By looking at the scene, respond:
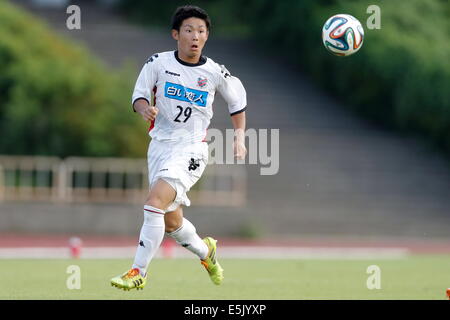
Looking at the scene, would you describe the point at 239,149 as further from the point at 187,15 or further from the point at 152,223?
the point at 187,15

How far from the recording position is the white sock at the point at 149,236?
9.09 meters

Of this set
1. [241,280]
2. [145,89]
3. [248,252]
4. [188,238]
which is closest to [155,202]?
[188,238]

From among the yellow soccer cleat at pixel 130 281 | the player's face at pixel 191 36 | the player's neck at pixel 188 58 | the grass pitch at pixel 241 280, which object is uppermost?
the player's face at pixel 191 36

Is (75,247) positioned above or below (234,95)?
below

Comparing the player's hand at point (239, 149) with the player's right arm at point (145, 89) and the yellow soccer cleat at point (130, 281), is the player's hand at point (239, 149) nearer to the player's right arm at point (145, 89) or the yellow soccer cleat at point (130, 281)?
the player's right arm at point (145, 89)

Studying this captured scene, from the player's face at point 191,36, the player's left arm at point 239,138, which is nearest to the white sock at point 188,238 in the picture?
the player's left arm at point 239,138

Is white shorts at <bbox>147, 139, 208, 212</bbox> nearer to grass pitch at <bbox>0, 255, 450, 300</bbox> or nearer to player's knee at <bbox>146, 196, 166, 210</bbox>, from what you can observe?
player's knee at <bbox>146, 196, 166, 210</bbox>

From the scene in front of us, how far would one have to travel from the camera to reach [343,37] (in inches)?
427

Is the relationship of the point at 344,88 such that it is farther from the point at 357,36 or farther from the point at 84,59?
the point at 357,36

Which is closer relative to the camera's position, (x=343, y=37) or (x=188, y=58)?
(x=188, y=58)

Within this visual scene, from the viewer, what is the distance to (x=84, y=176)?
24.1m

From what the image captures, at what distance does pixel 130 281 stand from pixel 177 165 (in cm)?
119

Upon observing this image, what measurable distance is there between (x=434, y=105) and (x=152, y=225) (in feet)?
63.0

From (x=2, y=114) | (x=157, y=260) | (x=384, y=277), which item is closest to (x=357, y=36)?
(x=384, y=277)
